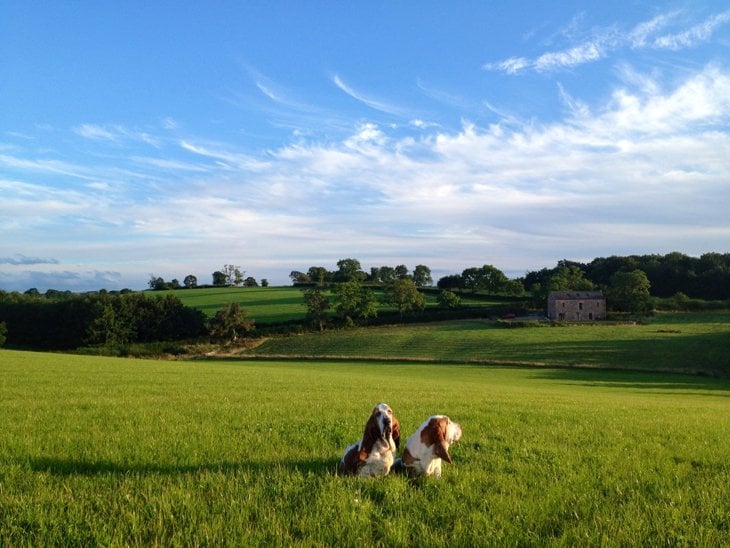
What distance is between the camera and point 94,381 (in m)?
20.5

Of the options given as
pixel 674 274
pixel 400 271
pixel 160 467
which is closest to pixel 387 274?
pixel 400 271

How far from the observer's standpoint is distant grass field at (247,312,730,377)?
51.6 meters

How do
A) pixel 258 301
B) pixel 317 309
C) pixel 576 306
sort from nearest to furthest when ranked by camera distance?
pixel 317 309 → pixel 576 306 → pixel 258 301

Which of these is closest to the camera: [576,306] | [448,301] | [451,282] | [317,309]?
[317,309]

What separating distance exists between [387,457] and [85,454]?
4270 mm

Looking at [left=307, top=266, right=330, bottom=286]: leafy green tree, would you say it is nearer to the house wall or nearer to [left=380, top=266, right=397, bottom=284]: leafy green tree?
[left=380, top=266, right=397, bottom=284]: leafy green tree

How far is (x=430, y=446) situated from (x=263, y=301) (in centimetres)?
11509

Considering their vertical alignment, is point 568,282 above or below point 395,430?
above

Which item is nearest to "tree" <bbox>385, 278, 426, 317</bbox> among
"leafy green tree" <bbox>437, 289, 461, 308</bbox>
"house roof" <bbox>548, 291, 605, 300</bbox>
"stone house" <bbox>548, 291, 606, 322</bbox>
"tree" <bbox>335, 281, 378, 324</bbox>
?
"leafy green tree" <bbox>437, 289, 461, 308</bbox>

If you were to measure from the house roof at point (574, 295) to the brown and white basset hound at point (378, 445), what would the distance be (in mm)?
104377

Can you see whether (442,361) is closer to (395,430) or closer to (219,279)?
(395,430)

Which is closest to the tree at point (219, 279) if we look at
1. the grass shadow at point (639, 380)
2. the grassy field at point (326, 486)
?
the grass shadow at point (639, 380)

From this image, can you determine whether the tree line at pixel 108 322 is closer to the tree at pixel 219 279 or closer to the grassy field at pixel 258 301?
the grassy field at pixel 258 301

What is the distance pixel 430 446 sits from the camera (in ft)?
18.1
